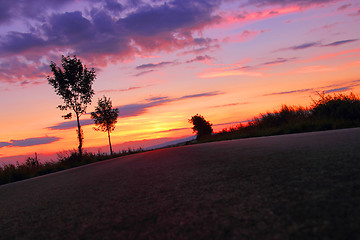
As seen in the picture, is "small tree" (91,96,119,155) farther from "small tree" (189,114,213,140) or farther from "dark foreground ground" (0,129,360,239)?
"dark foreground ground" (0,129,360,239)

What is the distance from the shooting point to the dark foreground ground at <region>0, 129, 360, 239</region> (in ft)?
4.71

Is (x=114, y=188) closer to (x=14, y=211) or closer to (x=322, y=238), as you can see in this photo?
(x=14, y=211)

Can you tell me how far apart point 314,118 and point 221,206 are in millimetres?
11991

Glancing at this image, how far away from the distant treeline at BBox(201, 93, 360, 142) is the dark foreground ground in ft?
25.3

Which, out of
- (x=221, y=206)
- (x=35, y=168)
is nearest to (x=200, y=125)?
(x=35, y=168)

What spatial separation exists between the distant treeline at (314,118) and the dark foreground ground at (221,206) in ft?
25.3

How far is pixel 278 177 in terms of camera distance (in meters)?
2.33

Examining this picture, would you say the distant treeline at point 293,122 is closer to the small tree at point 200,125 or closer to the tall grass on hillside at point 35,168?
the tall grass on hillside at point 35,168

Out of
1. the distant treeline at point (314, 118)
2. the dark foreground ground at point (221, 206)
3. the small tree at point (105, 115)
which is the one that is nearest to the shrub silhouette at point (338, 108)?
the distant treeline at point (314, 118)

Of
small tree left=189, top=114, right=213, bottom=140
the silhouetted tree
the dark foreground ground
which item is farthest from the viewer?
small tree left=189, top=114, right=213, bottom=140

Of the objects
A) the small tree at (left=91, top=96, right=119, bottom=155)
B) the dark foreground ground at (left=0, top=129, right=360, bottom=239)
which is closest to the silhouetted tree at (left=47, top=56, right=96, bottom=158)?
the small tree at (left=91, top=96, right=119, bottom=155)

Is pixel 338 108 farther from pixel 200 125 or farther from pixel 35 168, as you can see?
pixel 200 125

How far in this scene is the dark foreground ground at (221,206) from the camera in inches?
56.5

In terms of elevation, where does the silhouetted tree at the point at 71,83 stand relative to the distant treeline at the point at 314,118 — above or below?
above
